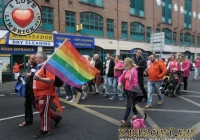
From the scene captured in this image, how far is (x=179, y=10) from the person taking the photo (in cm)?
3488

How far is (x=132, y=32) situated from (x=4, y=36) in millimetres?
16697

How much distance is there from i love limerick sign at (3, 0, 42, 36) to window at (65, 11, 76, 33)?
15.3 ft

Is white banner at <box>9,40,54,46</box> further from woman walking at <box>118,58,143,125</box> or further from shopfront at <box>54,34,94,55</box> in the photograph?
woman walking at <box>118,58,143,125</box>

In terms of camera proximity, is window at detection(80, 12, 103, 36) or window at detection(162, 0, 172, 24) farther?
window at detection(162, 0, 172, 24)

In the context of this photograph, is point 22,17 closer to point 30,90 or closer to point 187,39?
point 30,90

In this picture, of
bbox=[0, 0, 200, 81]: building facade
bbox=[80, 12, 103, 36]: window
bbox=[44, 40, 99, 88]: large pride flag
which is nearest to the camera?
bbox=[44, 40, 99, 88]: large pride flag

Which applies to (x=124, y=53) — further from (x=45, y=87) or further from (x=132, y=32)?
(x=45, y=87)

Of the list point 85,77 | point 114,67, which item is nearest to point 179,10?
point 114,67

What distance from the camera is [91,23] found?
2159 cm

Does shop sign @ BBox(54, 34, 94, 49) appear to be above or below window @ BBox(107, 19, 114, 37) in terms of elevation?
below

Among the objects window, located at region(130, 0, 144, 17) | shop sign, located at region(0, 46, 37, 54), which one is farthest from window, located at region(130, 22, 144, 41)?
shop sign, located at region(0, 46, 37, 54)

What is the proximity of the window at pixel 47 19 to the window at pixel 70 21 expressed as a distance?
168 cm

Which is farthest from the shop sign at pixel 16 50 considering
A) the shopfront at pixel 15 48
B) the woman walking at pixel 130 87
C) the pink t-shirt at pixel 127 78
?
the pink t-shirt at pixel 127 78

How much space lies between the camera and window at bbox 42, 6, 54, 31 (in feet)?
58.2
